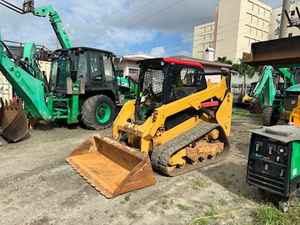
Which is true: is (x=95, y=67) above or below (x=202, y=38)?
below

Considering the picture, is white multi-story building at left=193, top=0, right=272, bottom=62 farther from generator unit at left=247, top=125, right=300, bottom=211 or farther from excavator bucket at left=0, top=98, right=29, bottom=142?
generator unit at left=247, top=125, right=300, bottom=211

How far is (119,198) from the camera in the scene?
13.1 ft

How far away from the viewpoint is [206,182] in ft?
15.2

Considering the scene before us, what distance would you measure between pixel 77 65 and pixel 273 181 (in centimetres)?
599

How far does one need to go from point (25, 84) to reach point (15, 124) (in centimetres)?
94

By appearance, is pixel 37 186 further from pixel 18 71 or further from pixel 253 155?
pixel 18 71

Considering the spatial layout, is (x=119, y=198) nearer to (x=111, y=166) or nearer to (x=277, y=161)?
(x=111, y=166)

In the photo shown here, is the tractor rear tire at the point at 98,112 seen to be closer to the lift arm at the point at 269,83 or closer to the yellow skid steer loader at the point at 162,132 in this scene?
the yellow skid steer loader at the point at 162,132

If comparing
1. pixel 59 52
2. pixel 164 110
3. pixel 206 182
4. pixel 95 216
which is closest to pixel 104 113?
pixel 59 52

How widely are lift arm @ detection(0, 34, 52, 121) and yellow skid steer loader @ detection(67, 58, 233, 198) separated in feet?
7.80

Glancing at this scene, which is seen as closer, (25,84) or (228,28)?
(25,84)

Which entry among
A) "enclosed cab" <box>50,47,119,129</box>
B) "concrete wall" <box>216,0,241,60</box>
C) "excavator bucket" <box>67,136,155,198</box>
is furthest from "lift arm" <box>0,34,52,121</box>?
"concrete wall" <box>216,0,241,60</box>

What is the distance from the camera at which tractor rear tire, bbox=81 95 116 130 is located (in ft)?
26.7

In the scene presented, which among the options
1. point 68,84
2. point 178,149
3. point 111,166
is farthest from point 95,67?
point 178,149
